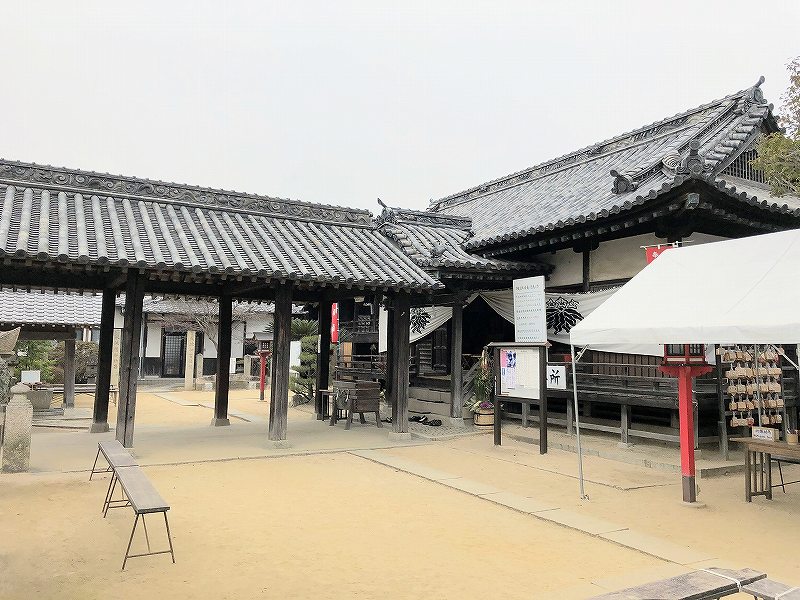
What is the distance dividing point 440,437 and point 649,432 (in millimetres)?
3954

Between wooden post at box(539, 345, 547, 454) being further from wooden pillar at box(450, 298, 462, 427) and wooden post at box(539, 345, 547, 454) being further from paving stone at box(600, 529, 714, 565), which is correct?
paving stone at box(600, 529, 714, 565)

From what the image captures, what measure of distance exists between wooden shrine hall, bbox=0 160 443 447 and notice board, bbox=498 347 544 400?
194 cm

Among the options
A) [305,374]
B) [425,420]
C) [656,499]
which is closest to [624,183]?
[656,499]

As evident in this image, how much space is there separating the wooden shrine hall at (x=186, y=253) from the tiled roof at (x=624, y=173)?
10.4 feet

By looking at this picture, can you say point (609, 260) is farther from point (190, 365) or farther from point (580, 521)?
point (190, 365)

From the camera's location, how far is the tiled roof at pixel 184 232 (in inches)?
353

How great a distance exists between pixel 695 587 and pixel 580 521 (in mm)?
3142

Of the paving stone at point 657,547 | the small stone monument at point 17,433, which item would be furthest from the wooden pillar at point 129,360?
the paving stone at point 657,547

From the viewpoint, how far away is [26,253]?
26.5 feet

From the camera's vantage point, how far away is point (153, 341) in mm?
32781

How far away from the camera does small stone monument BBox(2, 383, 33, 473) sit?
26.8 feet

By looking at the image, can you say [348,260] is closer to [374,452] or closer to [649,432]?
[374,452]

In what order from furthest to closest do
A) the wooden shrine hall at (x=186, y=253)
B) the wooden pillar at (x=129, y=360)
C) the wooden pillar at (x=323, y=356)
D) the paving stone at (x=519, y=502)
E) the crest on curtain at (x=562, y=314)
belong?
the wooden pillar at (x=323, y=356) < the crest on curtain at (x=562, y=314) < the wooden pillar at (x=129, y=360) < the wooden shrine hall at (x=186, y=253) < the paving stone at (x=519, y=502)

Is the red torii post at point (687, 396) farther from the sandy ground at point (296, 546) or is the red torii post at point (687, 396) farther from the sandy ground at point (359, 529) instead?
the sandy ground at point (296, 546)
